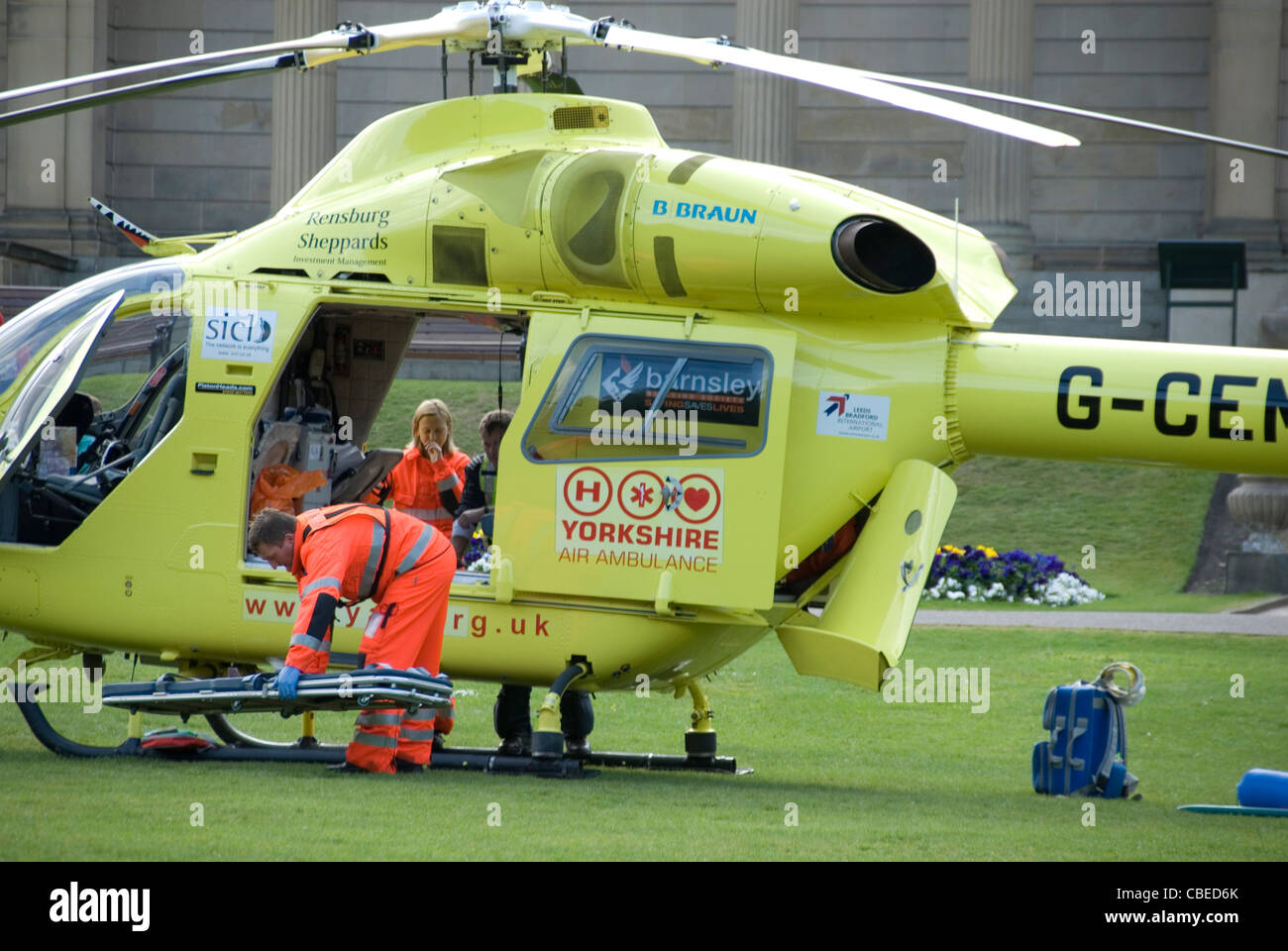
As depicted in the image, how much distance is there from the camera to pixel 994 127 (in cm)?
848

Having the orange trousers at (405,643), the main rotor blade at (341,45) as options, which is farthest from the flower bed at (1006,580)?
the main rotor blade at (341,45)

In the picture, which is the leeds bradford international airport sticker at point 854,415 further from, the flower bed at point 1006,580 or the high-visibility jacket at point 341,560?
the flower bed at point 1006,580

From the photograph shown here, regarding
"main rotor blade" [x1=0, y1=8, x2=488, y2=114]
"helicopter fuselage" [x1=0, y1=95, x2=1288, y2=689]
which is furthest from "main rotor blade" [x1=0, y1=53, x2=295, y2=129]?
"helicopter fuselage" [x1=0, y1=95, x2=1288, y2=689]

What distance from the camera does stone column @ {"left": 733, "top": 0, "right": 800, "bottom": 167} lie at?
2919cm

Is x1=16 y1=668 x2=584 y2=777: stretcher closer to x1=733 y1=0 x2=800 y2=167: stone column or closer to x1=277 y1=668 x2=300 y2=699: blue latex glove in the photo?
x1=277 y1=668 x2=300 y2=699: blue latex glove

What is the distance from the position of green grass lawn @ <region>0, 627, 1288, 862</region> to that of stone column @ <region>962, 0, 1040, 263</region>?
627 inches

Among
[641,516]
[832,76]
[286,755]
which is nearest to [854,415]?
[641,516]

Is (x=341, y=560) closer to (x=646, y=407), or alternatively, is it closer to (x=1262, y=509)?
(x=646, y=407)

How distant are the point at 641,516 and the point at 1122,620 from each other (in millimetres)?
9694

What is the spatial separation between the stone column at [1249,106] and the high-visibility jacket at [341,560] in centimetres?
2427
